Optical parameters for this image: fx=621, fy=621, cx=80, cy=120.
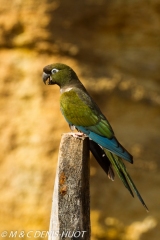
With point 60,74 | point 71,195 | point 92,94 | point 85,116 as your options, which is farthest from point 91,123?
point 92,94

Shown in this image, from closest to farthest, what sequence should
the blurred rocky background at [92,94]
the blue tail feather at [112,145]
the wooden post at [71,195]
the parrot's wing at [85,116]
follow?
the wooden post at [71,195]
the blue tail feather at [112,145]
the parrot's wing at [85,116]
the blurred rocky background at [92,94]

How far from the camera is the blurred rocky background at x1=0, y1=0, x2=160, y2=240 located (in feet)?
24.9

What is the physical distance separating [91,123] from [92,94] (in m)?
2.95

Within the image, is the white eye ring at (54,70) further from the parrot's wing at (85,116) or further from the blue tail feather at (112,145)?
the blue tail feather at (112,145)

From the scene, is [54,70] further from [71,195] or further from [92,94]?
[92,94]

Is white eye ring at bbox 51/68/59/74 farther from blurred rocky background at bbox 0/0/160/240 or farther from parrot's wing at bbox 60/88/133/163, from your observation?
blurred rocky background at bbox 0/0/160/240

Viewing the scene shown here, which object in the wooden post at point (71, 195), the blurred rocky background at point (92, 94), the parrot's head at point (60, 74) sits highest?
the blurred rocky background at point (92, 94)

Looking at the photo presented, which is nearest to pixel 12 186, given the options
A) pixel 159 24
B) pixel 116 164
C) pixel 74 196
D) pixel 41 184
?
pixel 41 184

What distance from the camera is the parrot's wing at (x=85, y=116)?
448 centimetres

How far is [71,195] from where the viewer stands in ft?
10.9

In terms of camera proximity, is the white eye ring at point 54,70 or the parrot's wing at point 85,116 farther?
the white eye ring at point 54,70

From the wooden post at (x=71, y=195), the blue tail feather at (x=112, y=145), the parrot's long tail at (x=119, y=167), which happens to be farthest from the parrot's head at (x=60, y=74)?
the wooden post at (x=71, y=195)

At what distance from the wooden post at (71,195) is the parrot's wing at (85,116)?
3.08 ft

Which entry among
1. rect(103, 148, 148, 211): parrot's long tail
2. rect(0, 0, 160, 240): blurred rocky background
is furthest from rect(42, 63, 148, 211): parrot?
rect(0, 0, 160, 240): blurred rocky background
